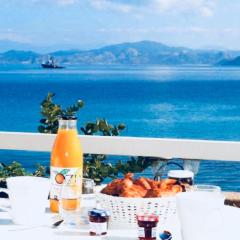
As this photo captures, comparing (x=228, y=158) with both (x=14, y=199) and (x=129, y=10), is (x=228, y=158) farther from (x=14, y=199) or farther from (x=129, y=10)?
(x=129, y=10)

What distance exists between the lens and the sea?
116 feet

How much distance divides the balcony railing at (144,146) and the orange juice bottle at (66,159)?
1057mm

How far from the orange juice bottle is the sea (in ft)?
80.7

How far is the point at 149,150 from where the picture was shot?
106 inches

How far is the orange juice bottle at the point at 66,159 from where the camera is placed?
1.60 m

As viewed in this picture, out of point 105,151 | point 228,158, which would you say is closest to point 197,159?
point 228,158

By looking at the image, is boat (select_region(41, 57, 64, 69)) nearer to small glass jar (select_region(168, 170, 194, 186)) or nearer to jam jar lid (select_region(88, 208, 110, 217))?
small glass jar (select_region(168, 170, 194, 186))

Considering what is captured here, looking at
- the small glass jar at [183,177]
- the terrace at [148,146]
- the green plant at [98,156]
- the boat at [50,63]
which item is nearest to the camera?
the small glass jar at [183,177]

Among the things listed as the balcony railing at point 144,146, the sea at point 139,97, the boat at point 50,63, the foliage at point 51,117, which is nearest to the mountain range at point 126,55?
the boat at point 50,63

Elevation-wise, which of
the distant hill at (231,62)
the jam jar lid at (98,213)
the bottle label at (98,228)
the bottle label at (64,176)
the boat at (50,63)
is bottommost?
the bottle label at (98,228)

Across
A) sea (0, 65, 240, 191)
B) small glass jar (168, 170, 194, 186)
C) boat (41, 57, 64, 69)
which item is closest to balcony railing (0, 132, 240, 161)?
small glass jar (168, 170, 194, 186)

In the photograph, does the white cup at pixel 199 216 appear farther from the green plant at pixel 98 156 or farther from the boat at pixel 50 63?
the boat at pixel 50 63

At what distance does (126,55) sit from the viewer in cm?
4059

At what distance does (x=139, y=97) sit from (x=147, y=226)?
41.3 m
